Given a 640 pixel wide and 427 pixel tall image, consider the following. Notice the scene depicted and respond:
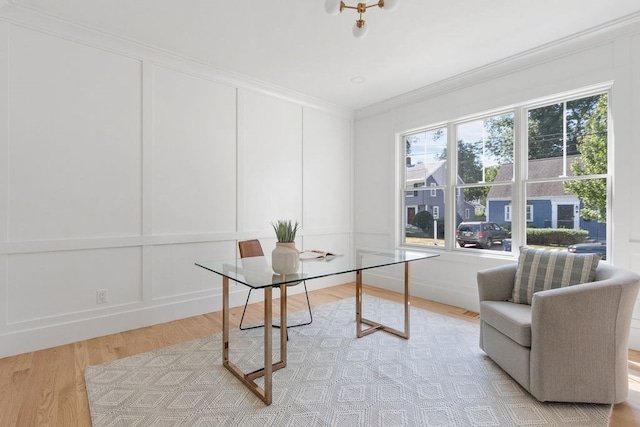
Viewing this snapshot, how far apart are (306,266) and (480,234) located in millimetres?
2491

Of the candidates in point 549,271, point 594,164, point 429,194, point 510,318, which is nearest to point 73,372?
point 510,318

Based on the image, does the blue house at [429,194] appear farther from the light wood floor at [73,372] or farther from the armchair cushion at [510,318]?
the armchair cushion at [510,318]

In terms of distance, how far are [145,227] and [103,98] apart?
1.24 m

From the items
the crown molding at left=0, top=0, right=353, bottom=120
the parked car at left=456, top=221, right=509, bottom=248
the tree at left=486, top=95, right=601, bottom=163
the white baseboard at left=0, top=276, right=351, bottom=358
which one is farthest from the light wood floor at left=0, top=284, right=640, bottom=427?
the crown molding at left=0, top=0, right=353, bottom=120

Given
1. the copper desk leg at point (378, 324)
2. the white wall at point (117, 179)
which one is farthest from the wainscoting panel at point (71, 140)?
the copper desk leg at point (378, 324)

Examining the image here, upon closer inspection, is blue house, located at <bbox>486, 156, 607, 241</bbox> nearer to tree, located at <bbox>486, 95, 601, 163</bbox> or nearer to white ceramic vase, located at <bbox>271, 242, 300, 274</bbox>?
tree, located at <bbox>486, 95, 601, 163</bbox>

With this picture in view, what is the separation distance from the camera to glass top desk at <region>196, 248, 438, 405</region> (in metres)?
1.90

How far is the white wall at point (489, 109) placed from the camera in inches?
106

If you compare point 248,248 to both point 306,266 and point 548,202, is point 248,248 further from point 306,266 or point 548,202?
point 548,202

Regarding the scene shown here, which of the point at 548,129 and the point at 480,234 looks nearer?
the point at 548,129

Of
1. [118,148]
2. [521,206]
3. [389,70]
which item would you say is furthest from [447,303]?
[118,148]

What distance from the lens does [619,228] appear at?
273cm

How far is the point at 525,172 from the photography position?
3412 mm

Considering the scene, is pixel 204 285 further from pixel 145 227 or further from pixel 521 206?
pixel 521 206
